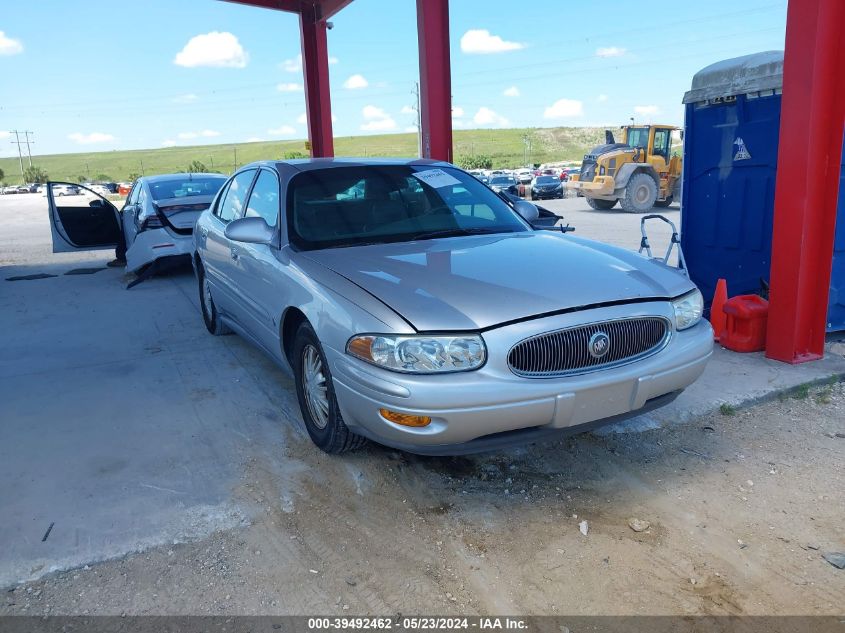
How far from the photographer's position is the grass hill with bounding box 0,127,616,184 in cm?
11544

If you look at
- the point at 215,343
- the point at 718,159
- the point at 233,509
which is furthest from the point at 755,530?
the point at 215,343

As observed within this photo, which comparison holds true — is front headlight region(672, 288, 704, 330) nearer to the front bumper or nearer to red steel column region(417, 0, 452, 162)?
the front bumper

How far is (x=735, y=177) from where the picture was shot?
17.4 feet

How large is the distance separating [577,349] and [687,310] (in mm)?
757

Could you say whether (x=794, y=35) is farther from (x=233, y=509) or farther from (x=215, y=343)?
(x=215, y=343)

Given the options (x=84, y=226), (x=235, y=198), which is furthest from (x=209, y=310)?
(x=84, y=226)

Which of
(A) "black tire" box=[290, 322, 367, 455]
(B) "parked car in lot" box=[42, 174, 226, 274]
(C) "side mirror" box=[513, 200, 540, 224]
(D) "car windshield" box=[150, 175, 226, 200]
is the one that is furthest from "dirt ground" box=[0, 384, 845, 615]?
(D) "car windshield" box=[150, 175, 226, 200]

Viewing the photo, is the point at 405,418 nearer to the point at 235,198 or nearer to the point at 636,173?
the point at 235,198

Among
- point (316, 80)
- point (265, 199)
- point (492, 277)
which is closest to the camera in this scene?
point (492, 277)

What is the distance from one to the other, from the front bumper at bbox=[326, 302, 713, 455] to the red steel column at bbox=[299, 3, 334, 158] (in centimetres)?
1003

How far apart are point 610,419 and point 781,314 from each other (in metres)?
2.44

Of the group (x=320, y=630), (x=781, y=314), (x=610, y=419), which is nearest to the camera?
(x=320, y=630)

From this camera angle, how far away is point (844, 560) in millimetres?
2467

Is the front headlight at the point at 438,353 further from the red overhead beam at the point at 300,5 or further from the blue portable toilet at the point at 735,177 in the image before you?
the red overhead beam at the point at 300,5
